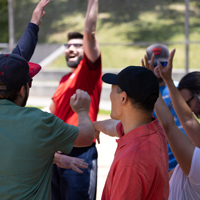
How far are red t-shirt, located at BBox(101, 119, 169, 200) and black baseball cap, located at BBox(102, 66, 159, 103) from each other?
0.18 meters

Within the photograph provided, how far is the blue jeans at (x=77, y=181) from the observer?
3.06m

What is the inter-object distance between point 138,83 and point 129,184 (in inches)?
21.6

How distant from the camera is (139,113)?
1.78 m

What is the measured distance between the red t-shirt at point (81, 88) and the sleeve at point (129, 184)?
1811 millimetres

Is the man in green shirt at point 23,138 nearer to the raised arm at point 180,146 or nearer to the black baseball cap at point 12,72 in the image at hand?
the black baseball cap at point 12,72

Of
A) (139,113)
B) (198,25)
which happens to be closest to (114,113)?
(139,113)

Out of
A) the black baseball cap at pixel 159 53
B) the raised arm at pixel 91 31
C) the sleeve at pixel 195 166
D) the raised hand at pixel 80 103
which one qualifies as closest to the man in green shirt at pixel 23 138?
the raised hand at pixel 80 103

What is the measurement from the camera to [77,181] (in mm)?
3072

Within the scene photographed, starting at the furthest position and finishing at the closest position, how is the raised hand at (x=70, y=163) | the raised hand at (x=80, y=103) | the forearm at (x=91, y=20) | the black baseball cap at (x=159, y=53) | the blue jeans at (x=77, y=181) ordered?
1. the black baseball cap at (x=159, y=53)
2. the forearm at (x=91, y=20)
3. the blue jeans at (x=77, y=181)
4. the raised hand at (x=70, y=163)
5. the raised hand at (x=80, y=103)

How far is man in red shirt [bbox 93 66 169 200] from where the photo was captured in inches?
60.6

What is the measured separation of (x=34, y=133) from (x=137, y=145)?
1.91 ft

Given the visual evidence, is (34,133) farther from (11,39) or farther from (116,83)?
(11,39)

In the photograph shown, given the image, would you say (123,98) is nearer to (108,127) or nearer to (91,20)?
(108,127)

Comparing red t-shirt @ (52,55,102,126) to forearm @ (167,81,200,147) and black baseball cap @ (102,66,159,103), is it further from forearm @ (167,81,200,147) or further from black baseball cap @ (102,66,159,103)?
black baseball cap @ (102,66,159,103)
